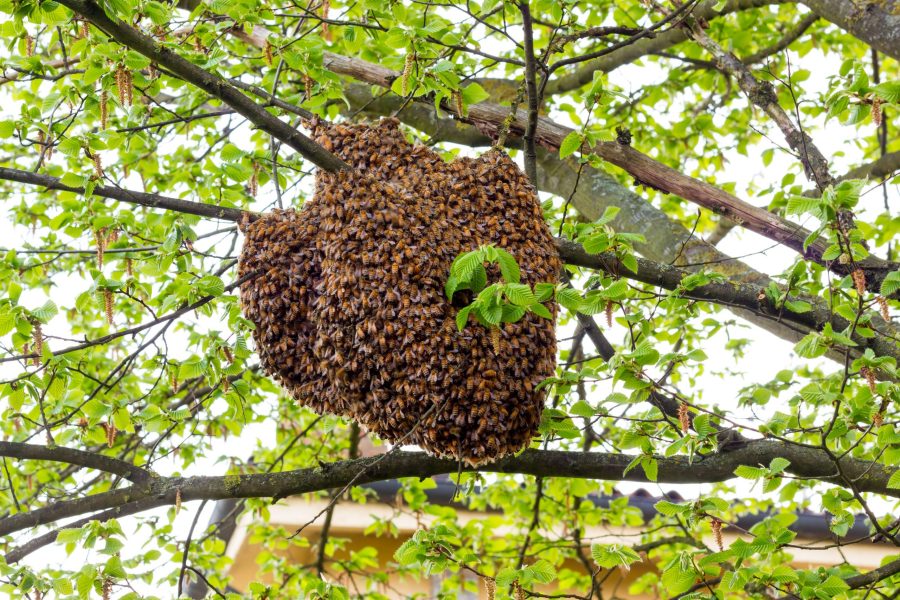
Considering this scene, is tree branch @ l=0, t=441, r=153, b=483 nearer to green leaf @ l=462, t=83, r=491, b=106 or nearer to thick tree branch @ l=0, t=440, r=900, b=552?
thick tree branch @ l=0, t=440, r=900, b=552

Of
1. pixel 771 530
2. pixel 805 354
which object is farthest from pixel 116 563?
pixel 771 530

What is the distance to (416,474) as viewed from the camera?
3.82 m

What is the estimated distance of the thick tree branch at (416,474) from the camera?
364 centimetres

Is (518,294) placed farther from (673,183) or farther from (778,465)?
(673,183)

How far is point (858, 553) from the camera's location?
26.4 feet

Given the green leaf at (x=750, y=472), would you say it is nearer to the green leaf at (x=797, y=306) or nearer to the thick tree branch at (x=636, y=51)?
the green leaf at (x=797, y=306)

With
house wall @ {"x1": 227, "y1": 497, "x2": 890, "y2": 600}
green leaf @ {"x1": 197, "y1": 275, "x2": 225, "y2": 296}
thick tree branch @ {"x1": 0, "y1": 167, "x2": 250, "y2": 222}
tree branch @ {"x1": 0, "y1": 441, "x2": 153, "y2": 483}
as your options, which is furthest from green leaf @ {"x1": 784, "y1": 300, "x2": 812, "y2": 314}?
house wall @ {"x1": 227, "y1": 497, "x2": 890, "y2": 600}

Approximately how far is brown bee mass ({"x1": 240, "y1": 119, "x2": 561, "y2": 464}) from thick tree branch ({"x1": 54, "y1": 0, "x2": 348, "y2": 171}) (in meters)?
0.10

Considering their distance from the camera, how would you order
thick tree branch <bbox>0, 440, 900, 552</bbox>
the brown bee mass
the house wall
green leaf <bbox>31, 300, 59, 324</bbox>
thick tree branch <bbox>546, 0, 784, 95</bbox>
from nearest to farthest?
the brown bee mass → green leaf <bbox>31, 300, 59, 324</bbox> → thick tree branch <bbox>0, 440, 900, 552</bbox> → thick tree branch <bbox>546, 0, 784, 95</bbox> → the house wall

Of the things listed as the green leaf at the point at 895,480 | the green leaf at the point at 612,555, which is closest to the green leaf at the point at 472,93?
the green leaf at the point at 612,555

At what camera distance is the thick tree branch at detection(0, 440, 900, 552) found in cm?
364

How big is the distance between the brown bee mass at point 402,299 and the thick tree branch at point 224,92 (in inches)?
4.1

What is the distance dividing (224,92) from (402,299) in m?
0.93

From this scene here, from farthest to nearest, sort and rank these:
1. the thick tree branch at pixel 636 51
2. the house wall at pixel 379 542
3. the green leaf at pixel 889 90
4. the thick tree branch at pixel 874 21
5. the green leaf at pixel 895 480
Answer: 1. the house wall at pixel 379 542
2. the thick tree branch at pixel 636 51
3. the thick tree branch at pixel 874 21
4. the green leaf at pixel 895 480
5. the green leaf at pixel 889 90
